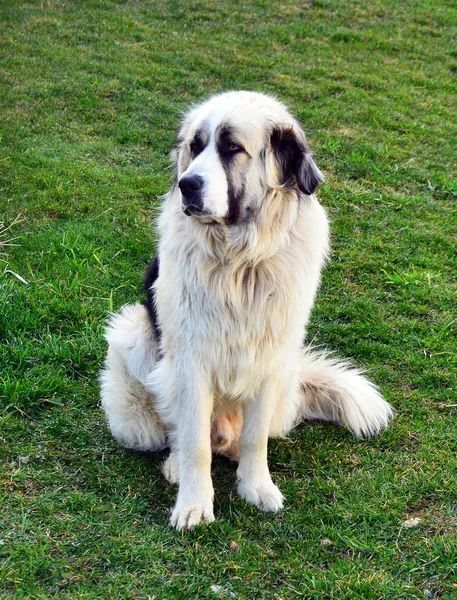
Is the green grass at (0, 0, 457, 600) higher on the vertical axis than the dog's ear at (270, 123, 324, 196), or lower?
lower

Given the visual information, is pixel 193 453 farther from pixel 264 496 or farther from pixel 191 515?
pixel 264 496

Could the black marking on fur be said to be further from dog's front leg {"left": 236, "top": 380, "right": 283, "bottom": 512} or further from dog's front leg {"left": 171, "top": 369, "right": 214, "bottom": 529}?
dog's front leg {"left": 236, "top": 380, "right": 283, "bottom": 512}

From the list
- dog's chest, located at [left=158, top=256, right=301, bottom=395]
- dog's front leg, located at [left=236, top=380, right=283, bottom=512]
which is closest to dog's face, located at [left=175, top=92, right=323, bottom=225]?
dog's chest, located at [left=158, top=256, right=301, bottom=395]

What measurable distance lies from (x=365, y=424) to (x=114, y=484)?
1345 mm

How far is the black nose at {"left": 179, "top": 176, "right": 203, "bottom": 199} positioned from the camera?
283 cm

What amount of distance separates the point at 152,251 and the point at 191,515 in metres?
2.58

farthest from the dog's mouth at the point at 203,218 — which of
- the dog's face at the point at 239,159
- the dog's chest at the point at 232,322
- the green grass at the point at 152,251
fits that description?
the green grass at the point at 152,251

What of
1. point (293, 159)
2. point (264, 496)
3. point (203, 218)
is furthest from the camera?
point (264, 496)

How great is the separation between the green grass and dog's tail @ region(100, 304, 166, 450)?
0.11m

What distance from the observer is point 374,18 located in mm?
9906

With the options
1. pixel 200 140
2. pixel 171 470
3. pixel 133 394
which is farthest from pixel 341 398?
pixel 200 140

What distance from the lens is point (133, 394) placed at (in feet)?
11.7

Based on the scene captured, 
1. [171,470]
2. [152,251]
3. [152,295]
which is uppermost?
[152,295]

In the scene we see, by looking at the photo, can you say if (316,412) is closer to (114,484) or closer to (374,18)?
(114,484)
